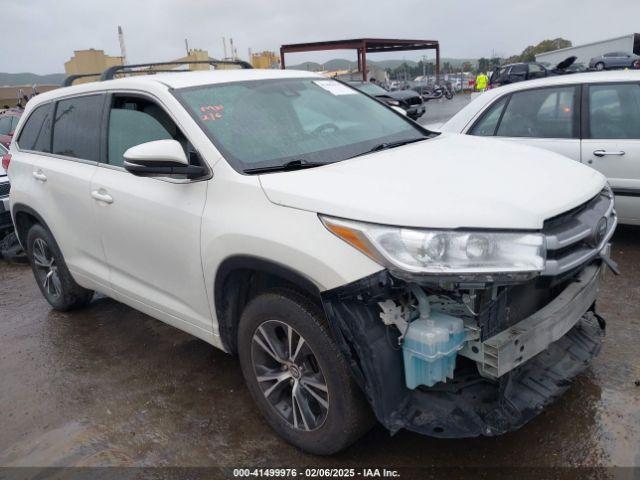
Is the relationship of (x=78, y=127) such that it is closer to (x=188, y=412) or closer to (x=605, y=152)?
(x=188, y=412)

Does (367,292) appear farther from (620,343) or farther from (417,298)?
(620,343)

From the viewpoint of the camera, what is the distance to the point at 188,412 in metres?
3.19

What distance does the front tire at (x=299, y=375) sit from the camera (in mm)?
2359

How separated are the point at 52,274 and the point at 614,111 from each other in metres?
5.00

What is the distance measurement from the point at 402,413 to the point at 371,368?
253 millimetres

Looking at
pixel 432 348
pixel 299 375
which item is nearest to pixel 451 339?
pixel 432 348

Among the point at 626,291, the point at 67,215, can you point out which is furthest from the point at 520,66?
the point at 67,215

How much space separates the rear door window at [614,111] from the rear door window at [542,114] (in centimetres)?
14

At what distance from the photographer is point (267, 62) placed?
3516 cm

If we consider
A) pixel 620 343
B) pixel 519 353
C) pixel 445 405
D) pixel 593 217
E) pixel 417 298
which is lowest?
pixel 620 343

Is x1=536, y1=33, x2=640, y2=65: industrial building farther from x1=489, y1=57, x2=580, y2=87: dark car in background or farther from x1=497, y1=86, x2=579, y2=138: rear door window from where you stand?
x1=497, y1=86, x2=579, y2=138: rear door window

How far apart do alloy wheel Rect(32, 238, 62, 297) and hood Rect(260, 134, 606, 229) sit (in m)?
2.87

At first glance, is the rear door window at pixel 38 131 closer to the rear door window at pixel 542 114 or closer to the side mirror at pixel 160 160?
the side mirror at pixel 160 160

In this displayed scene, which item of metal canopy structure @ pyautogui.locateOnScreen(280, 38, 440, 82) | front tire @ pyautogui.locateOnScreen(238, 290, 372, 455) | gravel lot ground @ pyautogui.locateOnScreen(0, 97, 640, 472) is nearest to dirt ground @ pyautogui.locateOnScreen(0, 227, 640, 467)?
gravel lot ground @ pyautogui.locateOnScreen(0, 97, 640, 472)
